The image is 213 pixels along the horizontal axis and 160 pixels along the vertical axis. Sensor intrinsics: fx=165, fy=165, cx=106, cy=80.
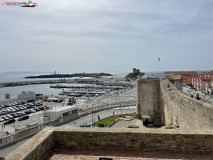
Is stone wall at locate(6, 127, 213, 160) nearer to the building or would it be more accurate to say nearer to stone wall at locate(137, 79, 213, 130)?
the building

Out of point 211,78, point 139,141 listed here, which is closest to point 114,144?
point 139,141

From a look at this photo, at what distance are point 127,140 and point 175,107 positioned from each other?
9320 millimetres

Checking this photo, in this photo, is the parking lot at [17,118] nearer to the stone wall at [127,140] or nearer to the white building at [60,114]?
the white building at [60,114]

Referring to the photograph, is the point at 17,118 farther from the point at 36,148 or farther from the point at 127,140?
the point at 127,140

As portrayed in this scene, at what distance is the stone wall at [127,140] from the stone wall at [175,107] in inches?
129

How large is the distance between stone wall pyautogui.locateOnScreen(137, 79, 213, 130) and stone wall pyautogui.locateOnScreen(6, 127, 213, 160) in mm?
3268

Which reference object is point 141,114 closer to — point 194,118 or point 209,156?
point 194,118

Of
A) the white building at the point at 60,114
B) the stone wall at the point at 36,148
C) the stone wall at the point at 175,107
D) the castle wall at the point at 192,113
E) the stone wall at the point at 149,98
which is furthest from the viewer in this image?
the white building at the point at 60,114

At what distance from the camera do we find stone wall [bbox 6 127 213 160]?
5276mm

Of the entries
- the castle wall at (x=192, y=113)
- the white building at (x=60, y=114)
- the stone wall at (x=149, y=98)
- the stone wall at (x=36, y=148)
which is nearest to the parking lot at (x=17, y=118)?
the white building at (x=60, y=114)

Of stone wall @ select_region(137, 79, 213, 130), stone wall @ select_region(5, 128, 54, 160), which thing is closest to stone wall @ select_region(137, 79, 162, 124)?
stone wall @ select_region(137, 79, 213, 130)

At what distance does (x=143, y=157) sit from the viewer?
5.02m

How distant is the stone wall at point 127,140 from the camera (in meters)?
5.28

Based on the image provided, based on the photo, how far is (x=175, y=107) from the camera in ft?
43.8
